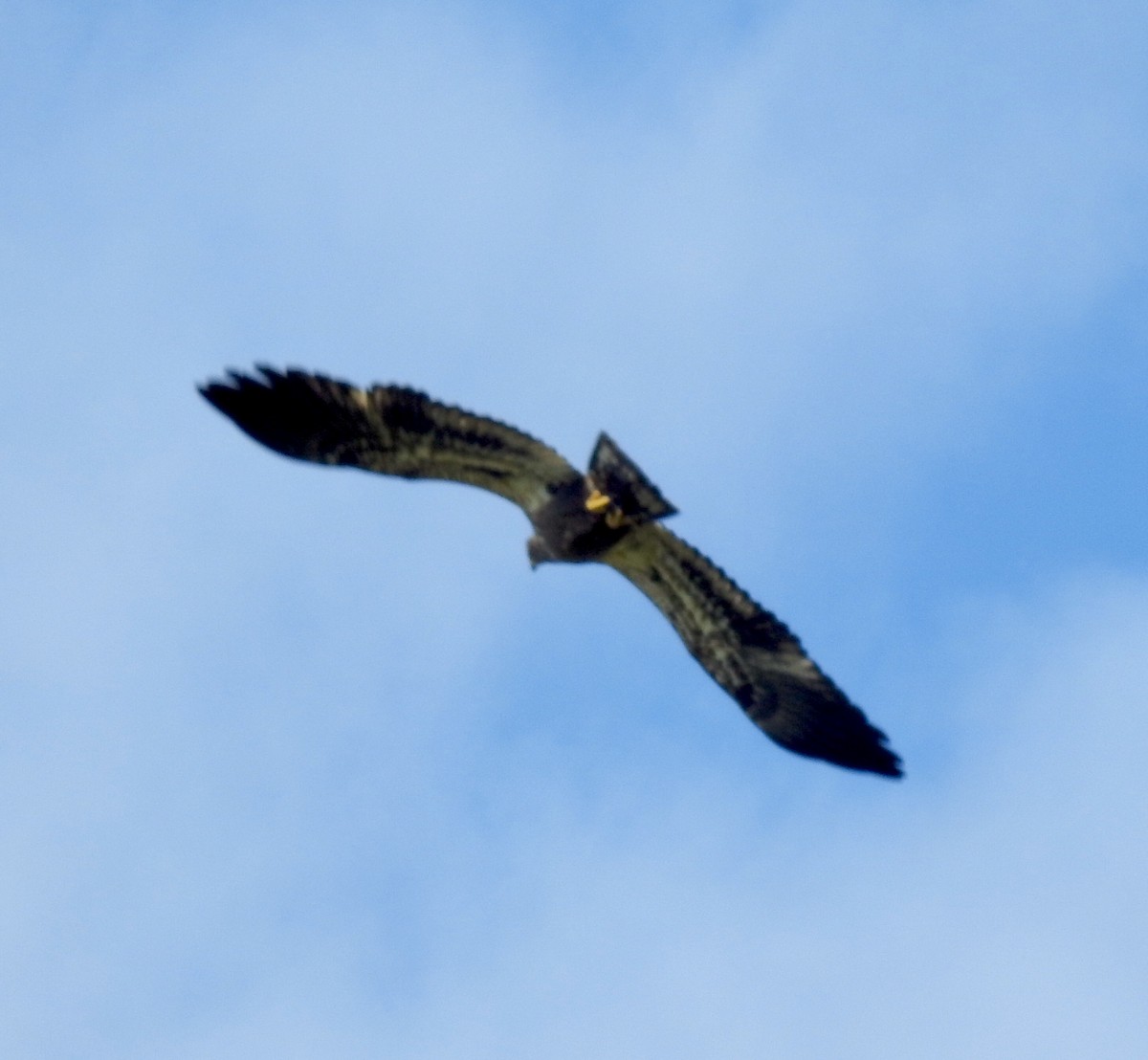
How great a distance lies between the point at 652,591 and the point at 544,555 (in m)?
1.09

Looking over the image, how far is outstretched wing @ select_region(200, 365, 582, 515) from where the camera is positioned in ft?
54.6

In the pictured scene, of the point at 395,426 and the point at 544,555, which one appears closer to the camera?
the point at 395,426

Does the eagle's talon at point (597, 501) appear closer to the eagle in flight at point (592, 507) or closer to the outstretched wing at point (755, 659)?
the eagle in flight at point (592, 507)

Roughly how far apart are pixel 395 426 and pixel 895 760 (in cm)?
556

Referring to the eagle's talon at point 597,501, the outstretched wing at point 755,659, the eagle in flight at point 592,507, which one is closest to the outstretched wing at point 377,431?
the eagle in flight at point 592,507

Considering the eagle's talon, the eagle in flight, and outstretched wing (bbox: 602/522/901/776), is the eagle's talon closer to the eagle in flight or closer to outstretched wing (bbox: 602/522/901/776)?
the eagle in flight

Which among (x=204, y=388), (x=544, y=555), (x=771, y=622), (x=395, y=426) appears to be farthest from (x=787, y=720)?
(x=204, y=388)

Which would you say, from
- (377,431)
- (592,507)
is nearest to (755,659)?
(592,507)

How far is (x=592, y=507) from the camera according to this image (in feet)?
56.3

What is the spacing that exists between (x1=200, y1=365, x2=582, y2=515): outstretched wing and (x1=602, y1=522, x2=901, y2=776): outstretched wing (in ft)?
5.05

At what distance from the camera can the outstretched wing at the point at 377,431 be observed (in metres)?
16.7

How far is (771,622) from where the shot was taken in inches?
718

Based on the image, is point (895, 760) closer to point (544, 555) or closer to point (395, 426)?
point (544, 555)

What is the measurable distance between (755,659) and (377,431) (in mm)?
4226
